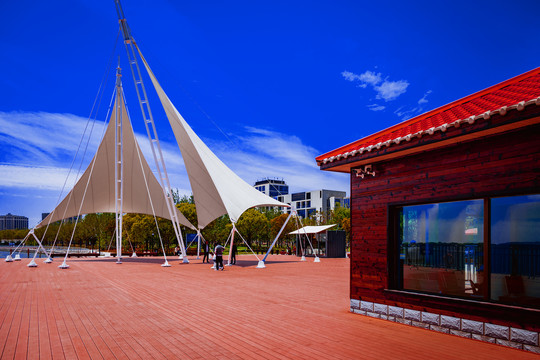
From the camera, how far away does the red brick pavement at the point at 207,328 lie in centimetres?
535

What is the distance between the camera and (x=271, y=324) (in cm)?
707

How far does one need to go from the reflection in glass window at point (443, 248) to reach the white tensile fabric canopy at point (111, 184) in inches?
761

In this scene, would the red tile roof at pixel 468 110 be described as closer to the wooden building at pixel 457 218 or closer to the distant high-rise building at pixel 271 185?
the wooden building at pixel 457 218

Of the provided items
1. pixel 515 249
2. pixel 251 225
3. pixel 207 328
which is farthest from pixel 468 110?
pixel 251 225

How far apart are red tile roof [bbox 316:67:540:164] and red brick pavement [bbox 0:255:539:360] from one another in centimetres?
290

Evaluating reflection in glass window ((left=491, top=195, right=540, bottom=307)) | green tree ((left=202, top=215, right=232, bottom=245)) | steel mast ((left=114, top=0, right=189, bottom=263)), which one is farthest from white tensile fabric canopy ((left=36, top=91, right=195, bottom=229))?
reflection in glass window ((left=491, top=195, right=540, bottom=307))

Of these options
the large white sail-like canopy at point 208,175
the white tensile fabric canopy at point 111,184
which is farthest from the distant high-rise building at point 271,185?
the large white sail-like canopy at point 208,175

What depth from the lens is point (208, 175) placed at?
70.6ft

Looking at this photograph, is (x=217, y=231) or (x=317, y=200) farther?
(x=317, y=200)

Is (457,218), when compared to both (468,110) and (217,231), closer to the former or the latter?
(468,110)

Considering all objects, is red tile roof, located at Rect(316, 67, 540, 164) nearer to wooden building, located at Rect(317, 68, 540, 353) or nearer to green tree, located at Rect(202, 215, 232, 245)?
wooden building, located at Rect(317, 68, 540, 353)

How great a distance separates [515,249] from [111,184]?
26.5m

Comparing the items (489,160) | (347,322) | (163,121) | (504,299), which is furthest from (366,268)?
(163,121)

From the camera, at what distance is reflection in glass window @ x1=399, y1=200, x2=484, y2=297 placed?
6070 millimetres
